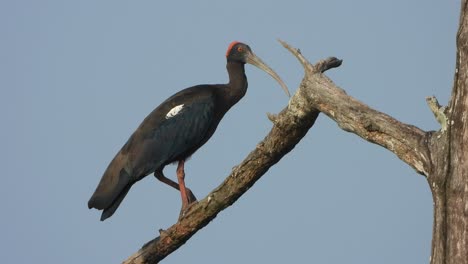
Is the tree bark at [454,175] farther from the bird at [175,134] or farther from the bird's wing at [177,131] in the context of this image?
the bird's wing at [177,131]

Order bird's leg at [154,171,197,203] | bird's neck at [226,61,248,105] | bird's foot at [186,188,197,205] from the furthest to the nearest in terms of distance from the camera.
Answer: bird's neck at [226,61,248,105]
bird's leg at [154,171,197,203]
bird's foot at [186,188,197,205]

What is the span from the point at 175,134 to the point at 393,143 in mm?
4982

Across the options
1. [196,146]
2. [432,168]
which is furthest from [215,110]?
[432,168]

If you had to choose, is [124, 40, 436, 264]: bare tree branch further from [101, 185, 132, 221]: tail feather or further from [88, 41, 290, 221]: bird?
[88, 41, 290, 221]: bird

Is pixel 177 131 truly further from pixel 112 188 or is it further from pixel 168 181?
pixel 112 188

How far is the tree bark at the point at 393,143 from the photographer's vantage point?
517cm

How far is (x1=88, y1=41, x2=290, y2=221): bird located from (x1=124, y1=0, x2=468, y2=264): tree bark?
1.56m

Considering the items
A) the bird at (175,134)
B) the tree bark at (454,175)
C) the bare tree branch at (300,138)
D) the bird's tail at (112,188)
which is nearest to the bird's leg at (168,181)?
the bird at (175,134)

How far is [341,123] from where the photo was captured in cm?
632

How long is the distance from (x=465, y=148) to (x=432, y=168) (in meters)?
0.32

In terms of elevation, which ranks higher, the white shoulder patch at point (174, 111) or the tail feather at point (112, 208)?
the white shoulder patch at point (174, 111)

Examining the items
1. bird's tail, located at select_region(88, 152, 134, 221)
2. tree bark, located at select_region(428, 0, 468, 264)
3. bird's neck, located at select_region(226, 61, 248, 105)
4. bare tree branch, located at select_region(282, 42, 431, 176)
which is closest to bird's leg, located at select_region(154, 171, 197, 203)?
bird's tail, located at select_region(88, 152, 134, 221)

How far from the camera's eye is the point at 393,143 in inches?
231

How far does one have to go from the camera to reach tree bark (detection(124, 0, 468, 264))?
5.17 metres
